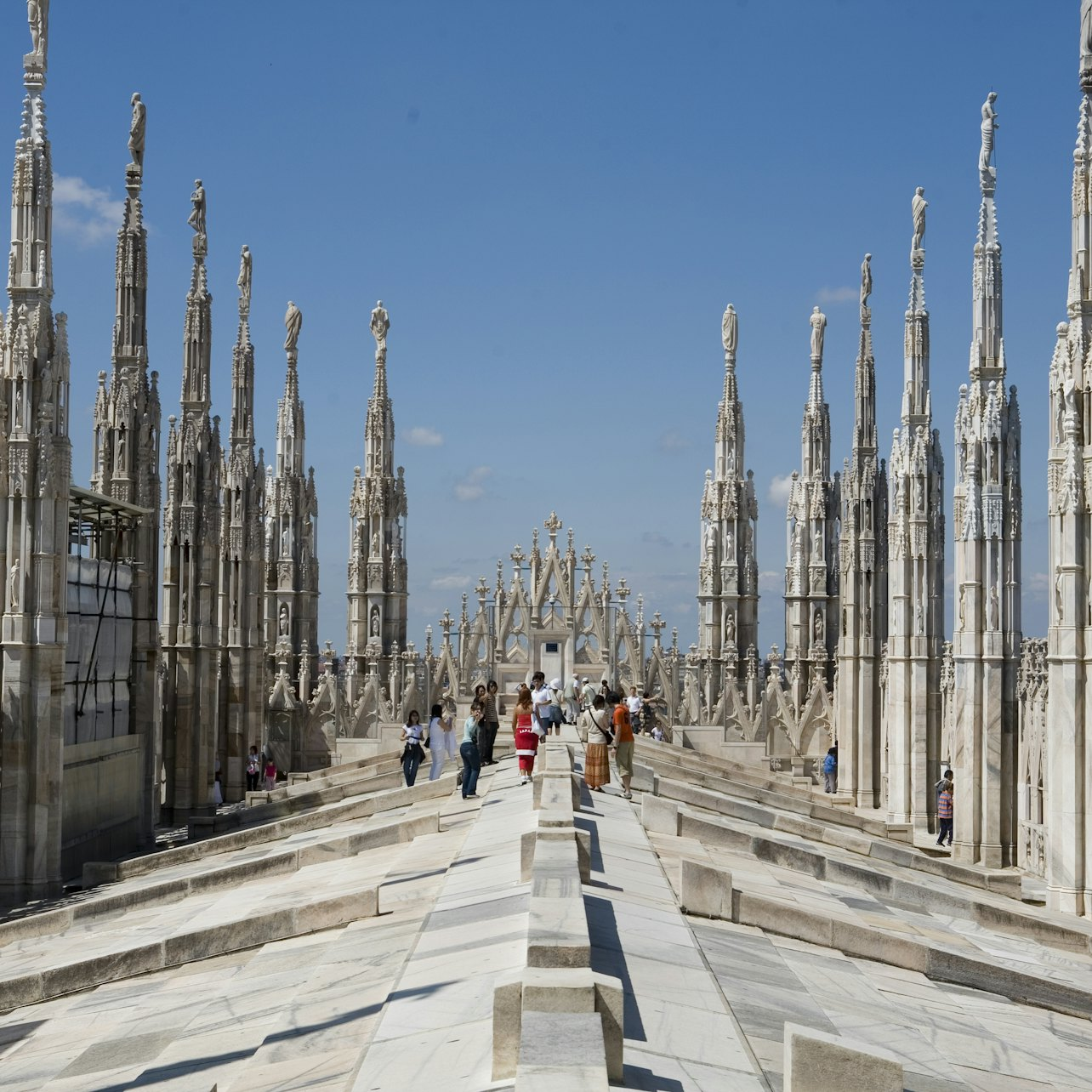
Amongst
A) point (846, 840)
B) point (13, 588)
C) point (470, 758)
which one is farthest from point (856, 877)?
point (13, 588)

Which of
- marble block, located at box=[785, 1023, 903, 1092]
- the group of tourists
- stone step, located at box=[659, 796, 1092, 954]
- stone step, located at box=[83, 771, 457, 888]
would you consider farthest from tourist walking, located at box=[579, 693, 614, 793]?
marble block, located at box=[785, 1023, 903, 1092]

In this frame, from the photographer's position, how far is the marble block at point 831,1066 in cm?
634

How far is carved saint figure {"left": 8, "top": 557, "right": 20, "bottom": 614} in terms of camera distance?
64.5 feet

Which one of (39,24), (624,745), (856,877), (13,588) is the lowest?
(856,877)

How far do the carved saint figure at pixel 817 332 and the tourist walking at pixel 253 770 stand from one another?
71.7 ft

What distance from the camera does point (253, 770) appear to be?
35406 millimetres

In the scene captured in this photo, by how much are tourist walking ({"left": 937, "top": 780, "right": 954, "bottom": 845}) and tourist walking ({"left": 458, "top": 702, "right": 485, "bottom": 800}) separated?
35.1 feet

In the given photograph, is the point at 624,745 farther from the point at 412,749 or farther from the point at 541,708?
the point at 541,708

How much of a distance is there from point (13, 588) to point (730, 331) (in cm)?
3113

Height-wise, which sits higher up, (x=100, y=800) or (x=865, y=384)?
(x=865, y=384)

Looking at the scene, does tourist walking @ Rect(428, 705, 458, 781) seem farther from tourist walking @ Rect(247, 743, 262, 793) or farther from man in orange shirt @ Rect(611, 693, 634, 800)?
tourist walking @ Rect(247, 743, 262, 793)

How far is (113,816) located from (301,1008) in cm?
1592

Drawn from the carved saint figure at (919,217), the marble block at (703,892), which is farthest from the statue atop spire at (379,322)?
the marble block at (703,892)

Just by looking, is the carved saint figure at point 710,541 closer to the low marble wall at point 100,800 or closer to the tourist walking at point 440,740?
the tourist walking at point 440,740
